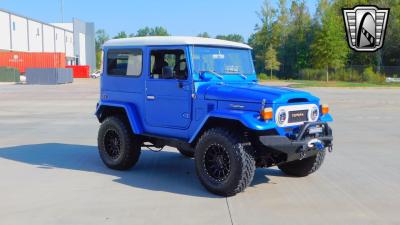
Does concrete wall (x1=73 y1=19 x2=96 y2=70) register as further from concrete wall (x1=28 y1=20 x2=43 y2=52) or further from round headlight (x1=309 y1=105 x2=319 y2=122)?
Answer: round headlight (x1=309 y1=105 x2=319 y2=122)

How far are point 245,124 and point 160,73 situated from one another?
1.99 m

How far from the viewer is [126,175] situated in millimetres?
7551

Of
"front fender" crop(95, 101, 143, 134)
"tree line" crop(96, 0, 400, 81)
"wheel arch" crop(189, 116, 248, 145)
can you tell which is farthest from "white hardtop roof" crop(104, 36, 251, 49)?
"tree line" crop(96, 0, 400, 81)

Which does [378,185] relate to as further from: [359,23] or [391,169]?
[359,23]

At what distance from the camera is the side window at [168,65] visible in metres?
6.86

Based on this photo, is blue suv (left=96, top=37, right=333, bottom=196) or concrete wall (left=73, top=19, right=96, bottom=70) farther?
concrete wall (left=73, top=19, right=96, bottom=70)

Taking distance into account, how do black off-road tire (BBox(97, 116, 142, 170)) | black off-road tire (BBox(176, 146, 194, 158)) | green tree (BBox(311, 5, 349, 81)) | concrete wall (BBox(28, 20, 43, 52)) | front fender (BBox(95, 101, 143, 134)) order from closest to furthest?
black off-road tire (BBox(176, 146, 194, 158)) → front fender (BBox(95, 101, 143, 134)) → black off-road tire (BBox(97, 116, 142, 170)) → green tree (BBox(311, 5, 349, 81)) → concrete wall (BBox(28, 20, 43, 52))

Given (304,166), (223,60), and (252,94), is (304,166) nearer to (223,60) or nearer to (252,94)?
(252,94)

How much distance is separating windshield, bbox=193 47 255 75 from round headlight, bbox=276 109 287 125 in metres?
1.38

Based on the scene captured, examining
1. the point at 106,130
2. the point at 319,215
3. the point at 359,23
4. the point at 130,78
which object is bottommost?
the point at 319,215

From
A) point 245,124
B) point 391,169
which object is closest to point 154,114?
point 245,124

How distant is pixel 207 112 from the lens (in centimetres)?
649

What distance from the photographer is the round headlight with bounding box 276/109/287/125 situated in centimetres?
606

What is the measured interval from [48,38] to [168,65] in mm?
76312
